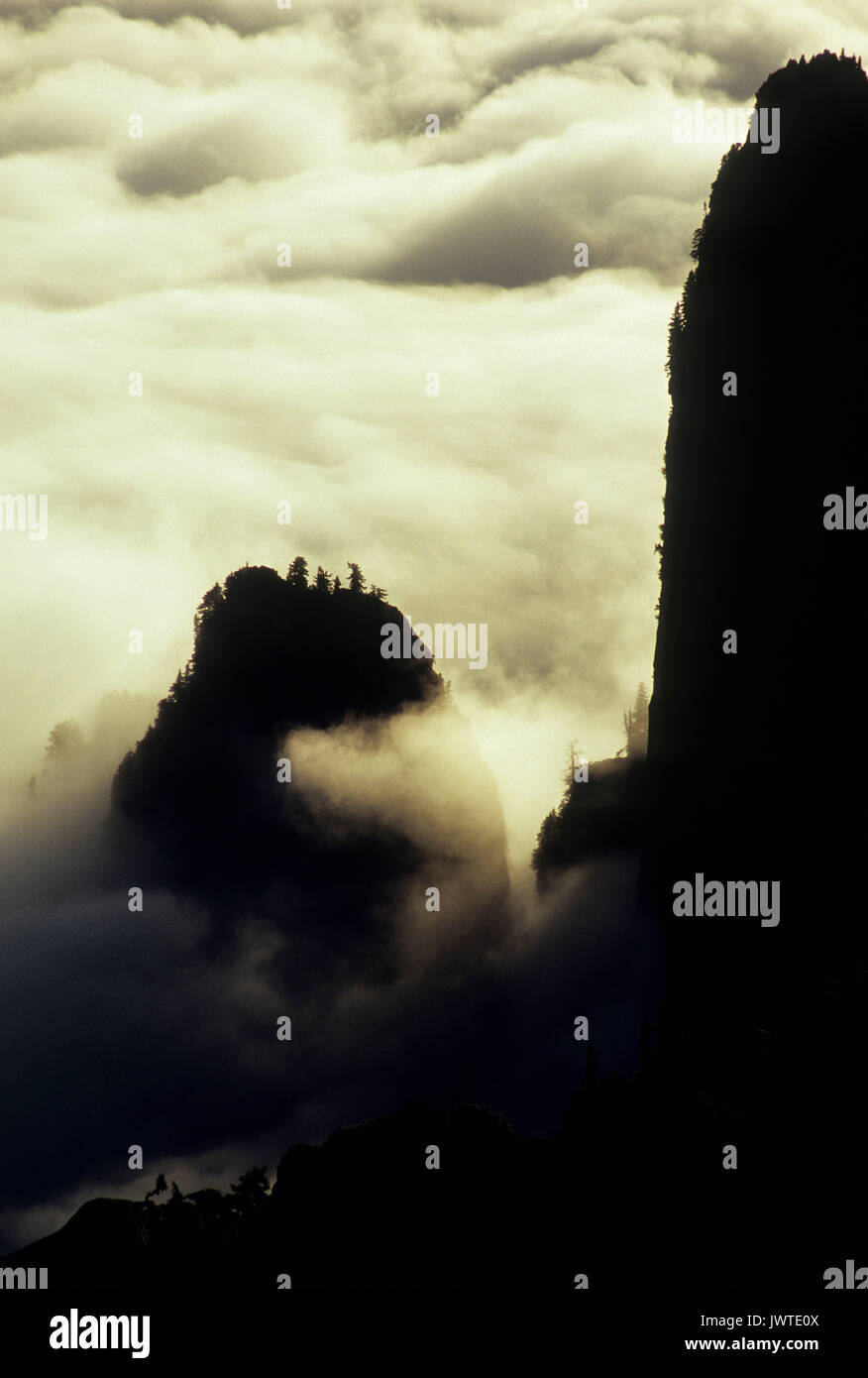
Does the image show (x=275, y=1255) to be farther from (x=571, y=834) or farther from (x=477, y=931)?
(x=477, y=931)

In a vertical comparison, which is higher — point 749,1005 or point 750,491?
point 750,491

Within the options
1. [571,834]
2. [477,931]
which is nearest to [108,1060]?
[477,931]
